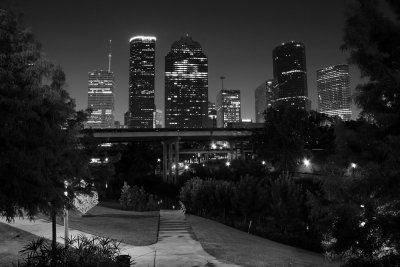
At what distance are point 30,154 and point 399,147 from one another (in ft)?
30.2

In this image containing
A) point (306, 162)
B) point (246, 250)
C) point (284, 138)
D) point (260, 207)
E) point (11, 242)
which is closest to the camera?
point (11, 242)

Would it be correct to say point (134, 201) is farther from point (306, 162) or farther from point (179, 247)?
point (306, 162)

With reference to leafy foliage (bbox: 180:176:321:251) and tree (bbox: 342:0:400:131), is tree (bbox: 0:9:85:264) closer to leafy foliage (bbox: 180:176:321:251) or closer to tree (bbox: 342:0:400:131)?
tree (bbox: 342:0:400:131)

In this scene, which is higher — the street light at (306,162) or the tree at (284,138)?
the tree at (284,138)

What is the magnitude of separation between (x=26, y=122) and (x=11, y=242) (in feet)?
41.7

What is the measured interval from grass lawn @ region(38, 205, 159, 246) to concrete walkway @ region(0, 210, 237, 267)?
2.06 feet

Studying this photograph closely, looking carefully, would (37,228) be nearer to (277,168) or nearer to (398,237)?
(398,237)

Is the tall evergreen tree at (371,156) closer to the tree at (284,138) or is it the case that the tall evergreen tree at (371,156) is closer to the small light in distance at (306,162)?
the tree at (284,138)

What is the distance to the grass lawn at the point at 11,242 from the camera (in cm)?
1653

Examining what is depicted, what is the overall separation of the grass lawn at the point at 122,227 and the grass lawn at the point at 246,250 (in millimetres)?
3203

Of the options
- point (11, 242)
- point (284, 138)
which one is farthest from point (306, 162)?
point (11, 242)

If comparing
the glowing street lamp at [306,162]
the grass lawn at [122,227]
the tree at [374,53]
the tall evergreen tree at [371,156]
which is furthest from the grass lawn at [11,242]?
the glowing street lamp at [306,162]

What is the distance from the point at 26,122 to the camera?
9984 millimetres

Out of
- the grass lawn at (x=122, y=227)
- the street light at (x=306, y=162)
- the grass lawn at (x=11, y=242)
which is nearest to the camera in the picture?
the grass lawn at (x=11, y=242)
